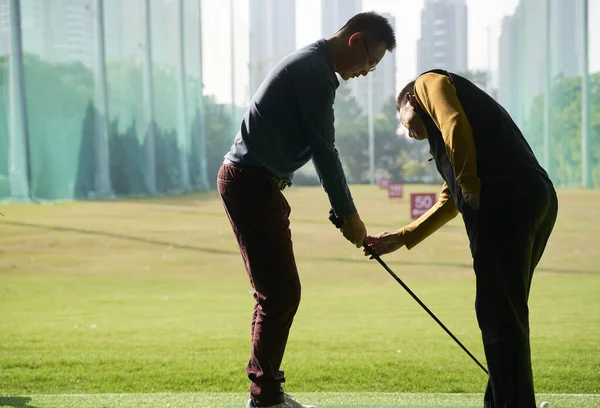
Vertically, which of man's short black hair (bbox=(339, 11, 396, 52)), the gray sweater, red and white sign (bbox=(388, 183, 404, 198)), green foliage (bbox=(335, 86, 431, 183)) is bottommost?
red and white sign (bbox=(388, 183, 404, 198))

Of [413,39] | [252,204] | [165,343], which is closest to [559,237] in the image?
[413,39]

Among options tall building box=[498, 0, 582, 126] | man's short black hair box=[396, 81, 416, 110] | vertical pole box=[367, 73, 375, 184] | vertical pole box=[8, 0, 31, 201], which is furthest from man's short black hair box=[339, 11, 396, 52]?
vertical pole box=[8, 0, 31, 201]

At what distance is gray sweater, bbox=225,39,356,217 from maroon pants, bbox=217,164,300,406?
0.16 ft

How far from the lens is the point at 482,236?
152 centimetres

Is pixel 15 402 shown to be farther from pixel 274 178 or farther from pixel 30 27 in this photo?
pixel 30 27

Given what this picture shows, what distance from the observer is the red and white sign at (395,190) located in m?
3.91

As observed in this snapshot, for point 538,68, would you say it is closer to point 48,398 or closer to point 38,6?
point 38,6

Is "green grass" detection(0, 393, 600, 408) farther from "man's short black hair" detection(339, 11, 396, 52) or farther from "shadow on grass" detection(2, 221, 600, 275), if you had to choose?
"shadow on grass" detection(2, 221, 600, 275)

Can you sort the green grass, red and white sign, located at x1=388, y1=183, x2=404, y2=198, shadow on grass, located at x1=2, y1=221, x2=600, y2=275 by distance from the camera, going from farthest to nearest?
red and white sign, located at x1=388, y1=183, x2=404, y2=198, shadow on grass, located at x1=2, y1=221, x2=600, y2=275, the green grass

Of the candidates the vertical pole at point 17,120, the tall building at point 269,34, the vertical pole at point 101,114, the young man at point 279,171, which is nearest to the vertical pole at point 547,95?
the tall building at point 269,34

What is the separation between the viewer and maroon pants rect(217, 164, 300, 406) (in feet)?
5.85

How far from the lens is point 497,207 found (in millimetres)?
1501

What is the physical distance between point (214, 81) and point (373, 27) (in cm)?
231

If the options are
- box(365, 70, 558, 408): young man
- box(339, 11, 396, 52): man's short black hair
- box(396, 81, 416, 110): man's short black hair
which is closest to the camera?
box(365, 70, 558, 408): young man
